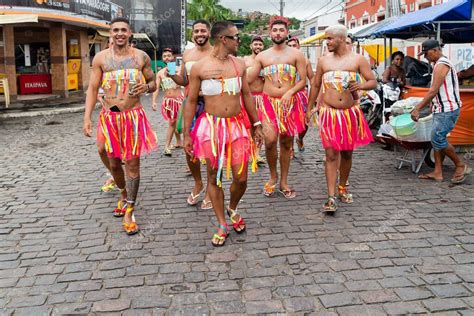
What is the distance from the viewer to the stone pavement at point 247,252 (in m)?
3.30

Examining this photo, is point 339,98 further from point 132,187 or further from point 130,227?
point 130,227

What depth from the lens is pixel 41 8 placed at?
1599 centimetres

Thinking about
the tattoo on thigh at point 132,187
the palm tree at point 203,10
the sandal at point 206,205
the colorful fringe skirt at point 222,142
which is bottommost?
the sandal at point 206,205

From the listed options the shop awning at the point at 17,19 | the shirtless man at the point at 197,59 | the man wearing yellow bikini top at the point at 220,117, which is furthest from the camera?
the shop awning at the point at 17,19

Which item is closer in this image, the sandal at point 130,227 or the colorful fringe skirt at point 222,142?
the colorful fringe skirt at point 222,142

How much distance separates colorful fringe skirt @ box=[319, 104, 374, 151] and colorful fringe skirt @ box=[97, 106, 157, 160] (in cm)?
189

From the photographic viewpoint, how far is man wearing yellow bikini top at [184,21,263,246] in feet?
13.6

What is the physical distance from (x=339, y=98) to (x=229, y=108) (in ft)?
4.76

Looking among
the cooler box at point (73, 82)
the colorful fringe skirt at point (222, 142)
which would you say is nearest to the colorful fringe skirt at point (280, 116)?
the colorful fringe skirt at point (222, 142)

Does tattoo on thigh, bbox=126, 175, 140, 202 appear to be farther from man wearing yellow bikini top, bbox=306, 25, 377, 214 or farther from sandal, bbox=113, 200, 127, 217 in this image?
man wearing yellow bikini top, bbox=306, 25, 377, 214

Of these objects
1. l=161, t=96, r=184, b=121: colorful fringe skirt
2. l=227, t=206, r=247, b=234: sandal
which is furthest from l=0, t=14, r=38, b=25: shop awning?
l=227, t=206, r=247, b=234: sandal

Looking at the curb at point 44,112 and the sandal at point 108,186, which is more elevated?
the curb at point 44,112

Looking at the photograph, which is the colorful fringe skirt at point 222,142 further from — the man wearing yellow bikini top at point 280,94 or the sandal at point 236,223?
the man wearing yellow bikini top at point 280,94

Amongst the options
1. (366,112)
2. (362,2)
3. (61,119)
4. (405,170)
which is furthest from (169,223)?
(362,2)
